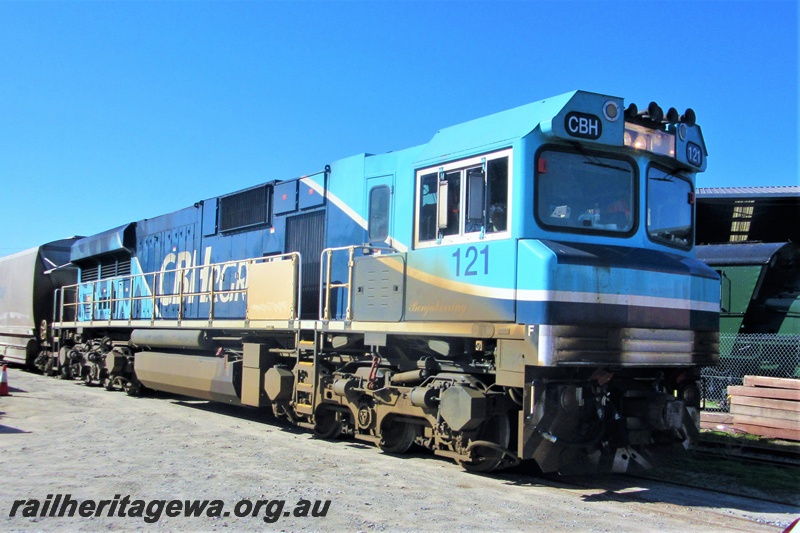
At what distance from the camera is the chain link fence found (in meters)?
14.0

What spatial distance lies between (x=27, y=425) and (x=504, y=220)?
830cm

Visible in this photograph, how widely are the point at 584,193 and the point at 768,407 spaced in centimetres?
572

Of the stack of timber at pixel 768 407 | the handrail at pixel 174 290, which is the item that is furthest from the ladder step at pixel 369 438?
the stack of timber at pixel 768 407

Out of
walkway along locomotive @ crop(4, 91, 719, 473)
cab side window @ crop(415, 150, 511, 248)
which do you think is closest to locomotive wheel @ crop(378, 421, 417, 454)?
walkway along locomotive @ crop(4, 91, 719, 473)

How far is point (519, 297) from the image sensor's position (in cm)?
659

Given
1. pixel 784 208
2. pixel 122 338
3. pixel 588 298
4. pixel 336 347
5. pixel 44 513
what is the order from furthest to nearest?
pixel 784 208 < pixel 122 338 < pixel 336 347 < pixel 588 298 < pixel 44 513

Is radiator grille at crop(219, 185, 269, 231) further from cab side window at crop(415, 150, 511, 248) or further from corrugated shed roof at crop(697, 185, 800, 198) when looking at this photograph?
corrugated shed roof at crop(697, 185, 800, 198)

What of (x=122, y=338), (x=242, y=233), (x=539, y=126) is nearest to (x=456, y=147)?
(x=539, y=126)

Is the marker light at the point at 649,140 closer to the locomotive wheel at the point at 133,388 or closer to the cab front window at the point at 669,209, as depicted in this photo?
the cab front window at the point at 669,209

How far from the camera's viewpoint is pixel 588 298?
6543mm

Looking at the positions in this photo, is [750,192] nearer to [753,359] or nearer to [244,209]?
[753,359]

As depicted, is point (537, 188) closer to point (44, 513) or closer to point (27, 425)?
point (44, 513)

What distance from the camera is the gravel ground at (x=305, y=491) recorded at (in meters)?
5.74

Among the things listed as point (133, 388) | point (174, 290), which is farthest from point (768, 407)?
point (133, 388)
